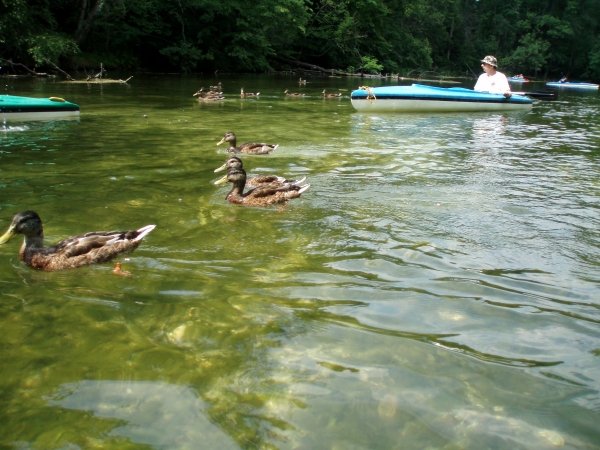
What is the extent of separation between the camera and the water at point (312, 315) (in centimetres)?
314

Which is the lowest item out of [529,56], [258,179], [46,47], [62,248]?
[62,248]

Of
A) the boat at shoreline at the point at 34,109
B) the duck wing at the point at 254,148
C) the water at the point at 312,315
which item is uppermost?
the boat at shoreline at the point at 34,109

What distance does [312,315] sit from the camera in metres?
4.31

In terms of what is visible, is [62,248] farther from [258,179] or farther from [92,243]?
[258,179]

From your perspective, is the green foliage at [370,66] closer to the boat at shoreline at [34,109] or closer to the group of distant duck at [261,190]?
the boat at shoreline at [34,109]

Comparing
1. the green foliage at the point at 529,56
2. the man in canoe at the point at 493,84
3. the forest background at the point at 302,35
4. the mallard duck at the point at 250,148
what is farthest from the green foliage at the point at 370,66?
the mallard duck at the point at 250,148

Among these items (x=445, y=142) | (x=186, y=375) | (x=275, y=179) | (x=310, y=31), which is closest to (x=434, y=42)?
(x=310, y=31)

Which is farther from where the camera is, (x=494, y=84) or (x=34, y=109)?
(x=494, y=84)

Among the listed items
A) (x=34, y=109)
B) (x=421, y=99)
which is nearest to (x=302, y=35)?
(x=421, y=99)

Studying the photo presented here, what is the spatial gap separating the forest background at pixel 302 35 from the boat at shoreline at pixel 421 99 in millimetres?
16947

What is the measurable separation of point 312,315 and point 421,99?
15.4 meters

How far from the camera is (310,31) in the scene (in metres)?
49.0

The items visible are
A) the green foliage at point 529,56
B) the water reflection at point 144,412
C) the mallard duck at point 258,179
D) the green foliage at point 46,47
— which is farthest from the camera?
the green foliage at point 529,56

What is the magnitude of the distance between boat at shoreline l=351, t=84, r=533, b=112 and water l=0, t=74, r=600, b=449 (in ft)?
30.9
